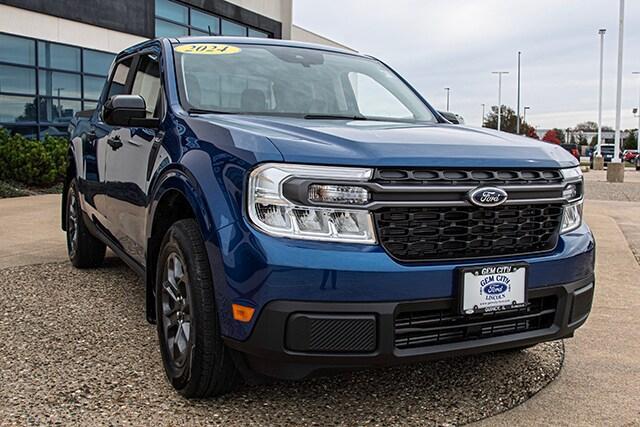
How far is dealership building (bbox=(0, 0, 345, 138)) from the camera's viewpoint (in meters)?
14.7

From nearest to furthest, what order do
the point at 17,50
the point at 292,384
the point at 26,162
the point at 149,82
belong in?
the point at 292,384 → the point at 149,82 → the point at 26,162 → the point at 17,50

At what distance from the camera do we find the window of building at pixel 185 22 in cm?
1950

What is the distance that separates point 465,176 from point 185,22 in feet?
64.3

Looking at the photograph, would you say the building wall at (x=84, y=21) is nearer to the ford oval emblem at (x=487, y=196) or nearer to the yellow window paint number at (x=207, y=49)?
the yellow window paint number at (x=207, y=49)

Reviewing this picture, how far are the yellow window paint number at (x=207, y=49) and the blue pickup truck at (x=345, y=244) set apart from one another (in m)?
0.56

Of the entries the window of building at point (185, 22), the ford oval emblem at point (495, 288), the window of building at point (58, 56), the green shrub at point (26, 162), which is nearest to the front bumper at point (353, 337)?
the ford oval emblem at point (495, 288)

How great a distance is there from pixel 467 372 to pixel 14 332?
2.63 metres

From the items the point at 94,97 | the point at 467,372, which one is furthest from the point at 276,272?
the point at 94,97

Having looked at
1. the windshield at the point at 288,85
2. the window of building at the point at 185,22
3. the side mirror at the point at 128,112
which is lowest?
the side mirror at the point at 128,112

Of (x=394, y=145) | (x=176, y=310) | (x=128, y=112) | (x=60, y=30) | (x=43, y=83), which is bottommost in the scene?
(x=176, y=310)

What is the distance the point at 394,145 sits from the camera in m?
2.65

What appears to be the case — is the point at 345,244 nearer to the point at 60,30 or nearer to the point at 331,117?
the point at 331,117

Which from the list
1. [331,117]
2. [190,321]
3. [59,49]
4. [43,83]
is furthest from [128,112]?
[59,49]

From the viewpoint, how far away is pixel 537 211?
9.40 feet
